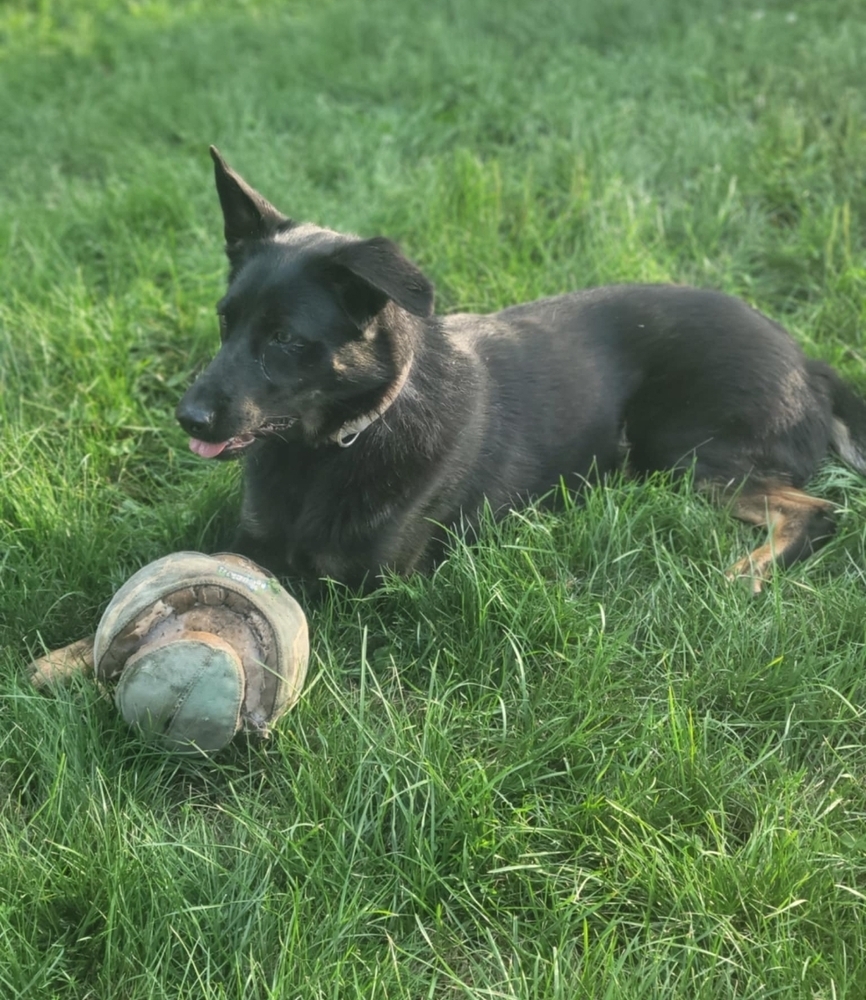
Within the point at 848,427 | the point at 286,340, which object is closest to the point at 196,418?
the point at 286,340

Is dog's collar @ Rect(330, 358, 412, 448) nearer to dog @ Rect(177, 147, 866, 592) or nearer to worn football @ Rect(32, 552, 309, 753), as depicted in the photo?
dog @ Rect(177, 147, 866, 592)

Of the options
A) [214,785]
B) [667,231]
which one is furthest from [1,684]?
[667,231]

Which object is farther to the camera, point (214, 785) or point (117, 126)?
point (117, 126)

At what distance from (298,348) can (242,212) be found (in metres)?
A: 0.61

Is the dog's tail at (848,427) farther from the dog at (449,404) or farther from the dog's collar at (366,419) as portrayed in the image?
the dog's collar at (366,419)

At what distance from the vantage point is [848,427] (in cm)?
368

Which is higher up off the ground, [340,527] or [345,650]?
[340,527]

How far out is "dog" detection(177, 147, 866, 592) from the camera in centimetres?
286

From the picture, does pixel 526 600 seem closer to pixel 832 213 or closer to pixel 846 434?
pixel 846 434

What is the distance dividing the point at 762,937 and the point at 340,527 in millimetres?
1590

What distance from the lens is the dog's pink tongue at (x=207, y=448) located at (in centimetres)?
287

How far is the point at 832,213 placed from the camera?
4914mm

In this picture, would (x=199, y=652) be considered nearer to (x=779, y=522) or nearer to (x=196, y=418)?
(x=196, y=418)

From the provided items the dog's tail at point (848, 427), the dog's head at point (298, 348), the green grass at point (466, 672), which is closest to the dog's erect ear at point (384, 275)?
the dog's head at point (298, 348)
